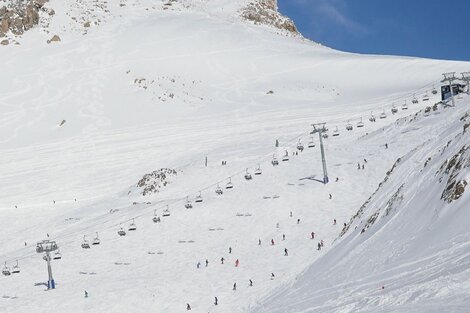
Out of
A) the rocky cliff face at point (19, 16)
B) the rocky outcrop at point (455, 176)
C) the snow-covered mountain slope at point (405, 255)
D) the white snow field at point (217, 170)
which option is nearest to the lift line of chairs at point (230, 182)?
the white snow field at point (217, 170)

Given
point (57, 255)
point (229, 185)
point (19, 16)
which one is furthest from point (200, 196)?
point (19, 16)

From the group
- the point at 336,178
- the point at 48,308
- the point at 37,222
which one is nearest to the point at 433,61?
the point at 336,178

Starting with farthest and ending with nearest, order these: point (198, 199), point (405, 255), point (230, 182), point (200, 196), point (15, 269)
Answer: point (230, 182) < point (200, 196) < point (198, 199) < point (15, 269) < point (405, 255)

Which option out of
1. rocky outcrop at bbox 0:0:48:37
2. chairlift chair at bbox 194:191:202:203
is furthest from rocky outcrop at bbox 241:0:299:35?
chairlift chair at bbox 194:191:202:203

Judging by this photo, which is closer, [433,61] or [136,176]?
[136,176]

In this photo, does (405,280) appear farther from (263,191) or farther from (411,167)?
(263,191)

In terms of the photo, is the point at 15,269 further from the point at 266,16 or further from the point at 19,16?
the point at 266,16
